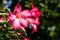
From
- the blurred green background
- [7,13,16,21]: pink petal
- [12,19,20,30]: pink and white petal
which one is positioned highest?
[7,13,16,21]: pink petal

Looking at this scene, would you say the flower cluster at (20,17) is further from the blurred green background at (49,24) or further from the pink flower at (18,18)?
the blurred green background at (49,24)

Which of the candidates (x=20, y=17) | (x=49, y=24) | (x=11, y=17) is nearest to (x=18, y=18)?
(x=20, y=17)

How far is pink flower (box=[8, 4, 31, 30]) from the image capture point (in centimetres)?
211

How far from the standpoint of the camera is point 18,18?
7.24 feet

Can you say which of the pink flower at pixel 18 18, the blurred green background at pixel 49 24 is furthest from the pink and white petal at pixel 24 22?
the blurred green background at pixel 49 24

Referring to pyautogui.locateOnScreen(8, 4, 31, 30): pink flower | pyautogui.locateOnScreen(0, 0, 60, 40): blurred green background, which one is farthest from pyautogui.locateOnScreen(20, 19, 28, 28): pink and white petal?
pyautogui.locateOnScreen(0, 0, 60, 40): blurred green background

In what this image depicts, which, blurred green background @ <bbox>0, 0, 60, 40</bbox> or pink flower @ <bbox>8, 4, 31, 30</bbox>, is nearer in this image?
pink flower @ <bbox>8, 4, 31, 30</bbox>

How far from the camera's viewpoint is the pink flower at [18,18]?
2113mm

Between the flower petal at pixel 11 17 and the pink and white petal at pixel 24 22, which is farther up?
the flower petal at pixel 11 17

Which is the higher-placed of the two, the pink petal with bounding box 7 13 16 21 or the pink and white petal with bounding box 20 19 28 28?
the pink petal with bounding box 7 13 16 21

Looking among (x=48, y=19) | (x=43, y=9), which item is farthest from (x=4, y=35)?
(x=48, y=19)

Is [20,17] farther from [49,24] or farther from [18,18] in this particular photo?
[49,24]

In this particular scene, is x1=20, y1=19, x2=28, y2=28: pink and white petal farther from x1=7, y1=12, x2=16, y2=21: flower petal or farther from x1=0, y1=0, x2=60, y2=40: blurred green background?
x1=0, y1=0, x2=60, y2=40: blurred green background

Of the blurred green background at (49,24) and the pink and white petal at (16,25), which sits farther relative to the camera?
the blurred green background at (49,24)
